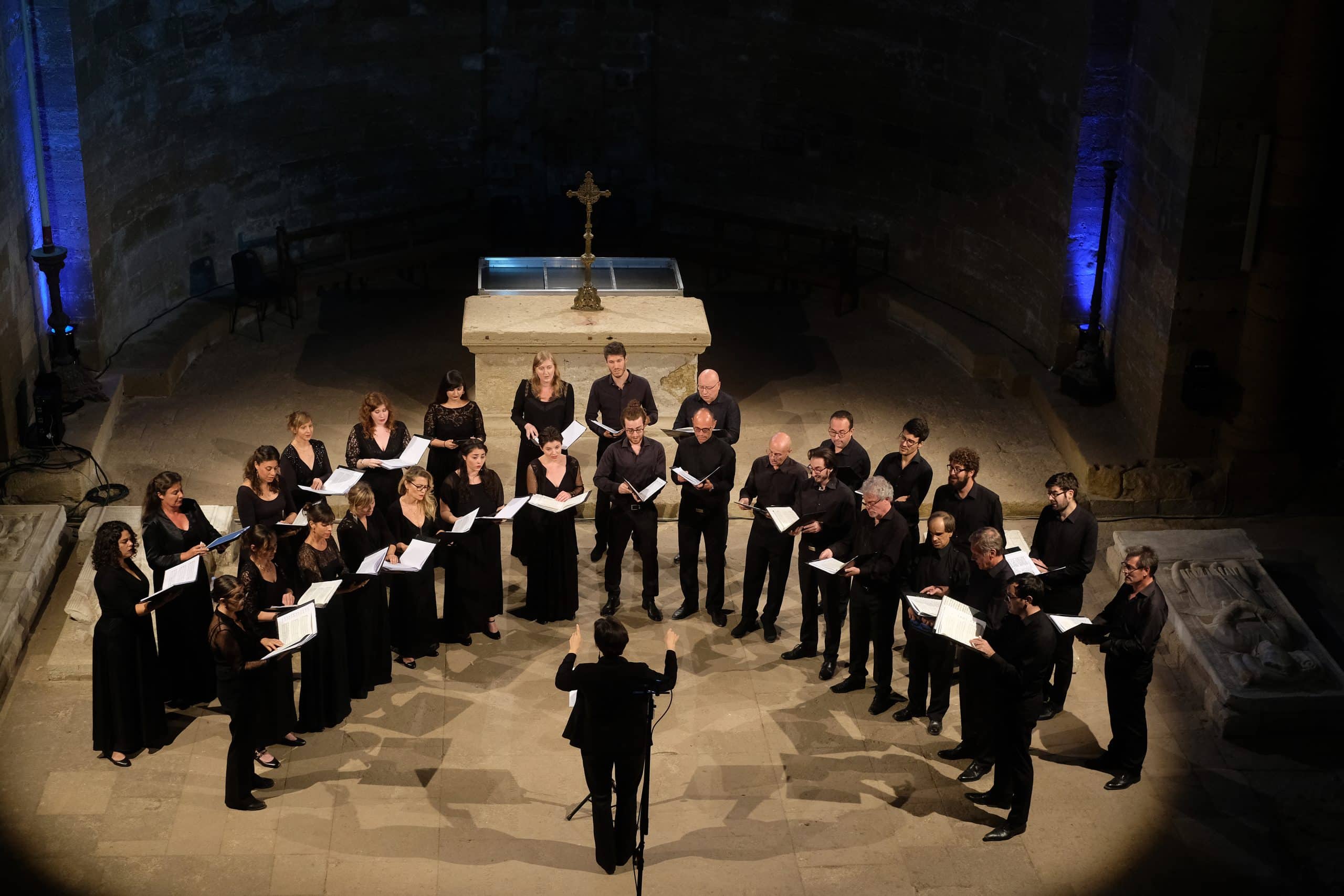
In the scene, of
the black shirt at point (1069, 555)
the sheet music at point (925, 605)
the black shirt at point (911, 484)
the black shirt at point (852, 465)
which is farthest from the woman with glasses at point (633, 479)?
the black shirt at point (1069, 555)

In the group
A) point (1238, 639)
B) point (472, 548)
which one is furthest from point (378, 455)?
point (1238, 639)

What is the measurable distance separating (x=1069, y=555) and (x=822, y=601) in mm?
1450

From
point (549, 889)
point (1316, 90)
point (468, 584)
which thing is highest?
point (1316, 90)

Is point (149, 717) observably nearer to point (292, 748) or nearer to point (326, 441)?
point (292, 748)

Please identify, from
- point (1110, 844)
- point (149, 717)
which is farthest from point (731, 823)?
point (149, 717)

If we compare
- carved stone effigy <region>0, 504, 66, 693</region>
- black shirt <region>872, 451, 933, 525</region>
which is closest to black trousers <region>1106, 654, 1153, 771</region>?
black shirt <region>872, 451, 933, 525</region>

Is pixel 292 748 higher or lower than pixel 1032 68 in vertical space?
lower

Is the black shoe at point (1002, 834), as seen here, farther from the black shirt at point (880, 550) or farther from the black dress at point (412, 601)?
the black dress at point (412, 601)

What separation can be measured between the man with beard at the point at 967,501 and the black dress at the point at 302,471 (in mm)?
3586

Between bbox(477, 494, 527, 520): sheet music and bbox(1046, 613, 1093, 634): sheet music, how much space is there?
10.2ft

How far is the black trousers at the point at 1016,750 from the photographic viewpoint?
27.8ft

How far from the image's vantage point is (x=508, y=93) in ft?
56.0

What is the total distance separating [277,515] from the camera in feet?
32.0

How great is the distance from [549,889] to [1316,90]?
7.12 metres
